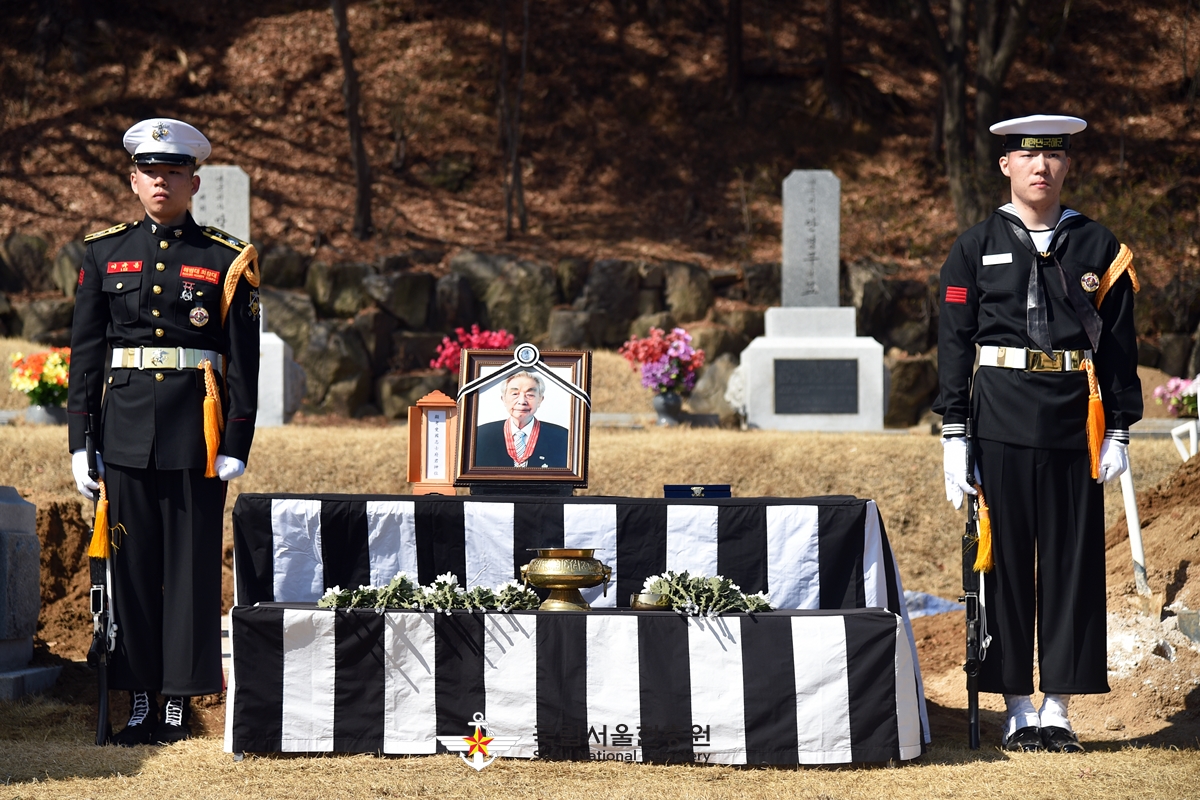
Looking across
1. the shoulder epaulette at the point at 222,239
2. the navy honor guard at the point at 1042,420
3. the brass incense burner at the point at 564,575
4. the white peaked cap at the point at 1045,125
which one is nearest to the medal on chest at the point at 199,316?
the shoulder epaulette at the point at 222,239

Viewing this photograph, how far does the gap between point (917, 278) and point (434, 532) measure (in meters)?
15.6

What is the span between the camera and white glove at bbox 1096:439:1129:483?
3.89 metres

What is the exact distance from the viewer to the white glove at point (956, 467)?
3.91 meters

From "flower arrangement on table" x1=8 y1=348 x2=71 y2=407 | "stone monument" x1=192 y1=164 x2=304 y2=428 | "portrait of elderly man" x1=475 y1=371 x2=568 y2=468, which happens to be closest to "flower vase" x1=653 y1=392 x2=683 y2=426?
"stone monument" x1=192 y1=164 x2=304 y2=428

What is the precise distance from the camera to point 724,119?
75.8 ft

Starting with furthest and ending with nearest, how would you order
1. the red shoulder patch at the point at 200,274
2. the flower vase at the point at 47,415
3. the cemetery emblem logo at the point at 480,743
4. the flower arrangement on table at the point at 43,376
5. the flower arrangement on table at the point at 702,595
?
the flower vase at the point at 47,415 → the flower arrangement on table at the point at 43,376 → the red shoulder patch at the point at 200,274 → the flower arrangement on table at the point at 702,595 → the cemetery emblem logo at the point at 480,743

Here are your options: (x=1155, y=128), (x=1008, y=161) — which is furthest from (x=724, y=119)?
(x=1008, y=161)

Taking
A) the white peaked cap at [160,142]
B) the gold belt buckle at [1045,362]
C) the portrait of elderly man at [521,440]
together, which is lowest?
the portrait of elderly man at [521,440]

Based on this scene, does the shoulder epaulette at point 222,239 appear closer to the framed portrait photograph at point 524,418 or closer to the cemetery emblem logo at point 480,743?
the framed portrait photograph at point 524,418

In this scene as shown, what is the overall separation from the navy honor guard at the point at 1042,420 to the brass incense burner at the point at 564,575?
1.21 metres

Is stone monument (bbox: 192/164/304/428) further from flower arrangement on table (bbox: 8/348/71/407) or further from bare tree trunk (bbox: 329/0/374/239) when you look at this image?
bare tree trunk (bbox: 329/0/374/239)

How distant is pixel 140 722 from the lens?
3.92 m

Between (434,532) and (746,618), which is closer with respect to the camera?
(746,618)

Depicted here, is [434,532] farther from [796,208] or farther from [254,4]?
[254,4]
